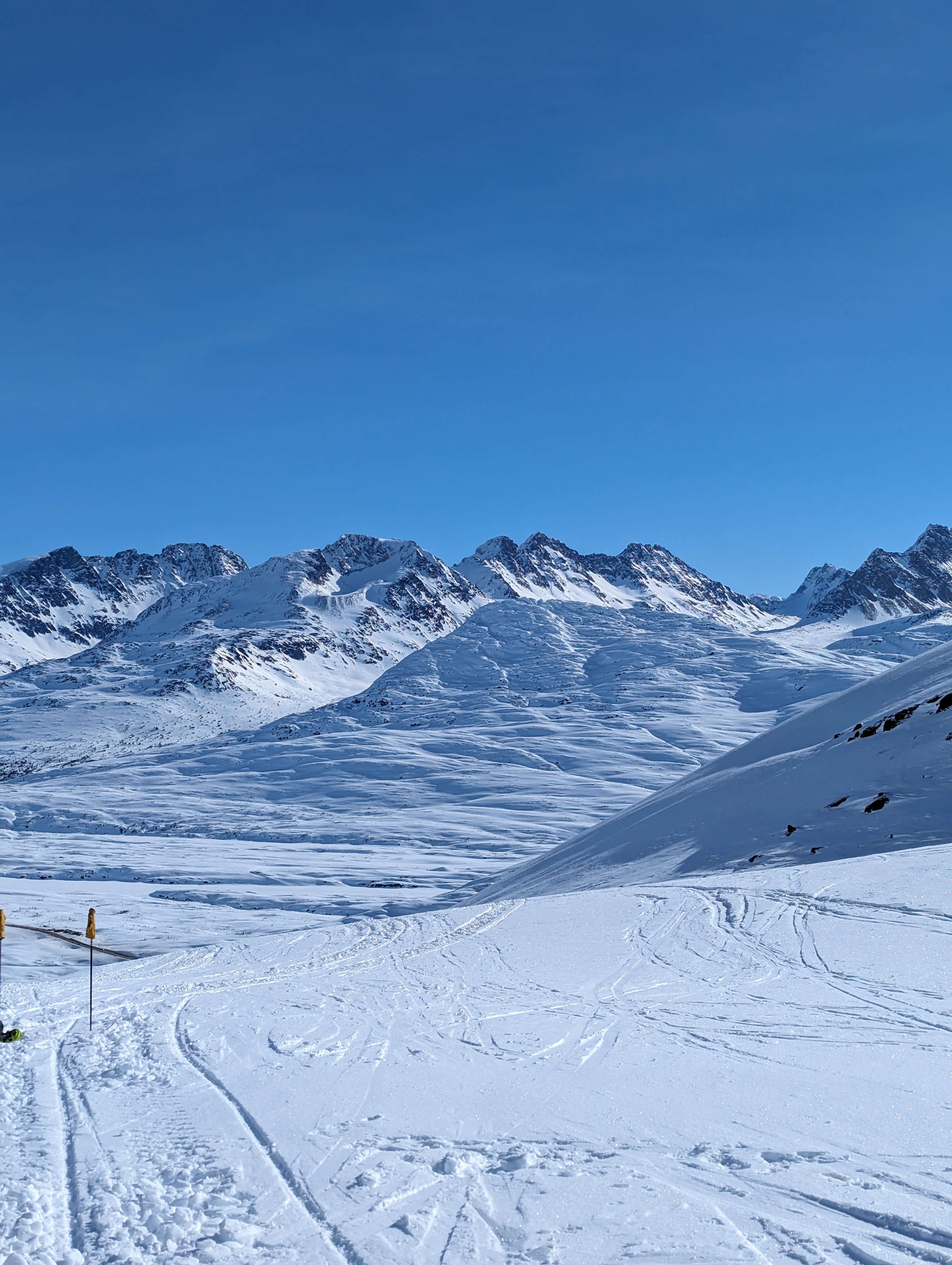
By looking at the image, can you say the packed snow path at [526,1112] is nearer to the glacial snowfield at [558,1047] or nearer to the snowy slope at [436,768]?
the glacial snowfield at [558,1047]

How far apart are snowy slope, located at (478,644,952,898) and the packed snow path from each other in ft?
26.0

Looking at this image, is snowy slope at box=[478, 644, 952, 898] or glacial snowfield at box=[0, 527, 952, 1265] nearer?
glacial snowfield at box=[0, 527, 952, 1265]

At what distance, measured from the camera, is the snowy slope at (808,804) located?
2234 cm

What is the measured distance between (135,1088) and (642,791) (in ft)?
226

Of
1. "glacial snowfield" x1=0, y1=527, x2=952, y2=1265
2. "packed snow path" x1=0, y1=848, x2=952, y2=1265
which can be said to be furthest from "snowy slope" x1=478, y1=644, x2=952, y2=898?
"packed snow path" x1=0, y1=848, x2=952, y2=1265

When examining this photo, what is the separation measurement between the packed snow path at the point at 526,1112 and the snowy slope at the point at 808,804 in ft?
26.0

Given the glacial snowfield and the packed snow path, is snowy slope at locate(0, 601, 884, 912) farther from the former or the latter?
the packed snow path

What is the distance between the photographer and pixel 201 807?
78.1m

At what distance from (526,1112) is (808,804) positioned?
2085 cm

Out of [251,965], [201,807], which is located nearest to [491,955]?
[251,965]

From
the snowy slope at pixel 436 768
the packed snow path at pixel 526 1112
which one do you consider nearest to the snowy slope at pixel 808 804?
the packed snow path at pixel 526 1112

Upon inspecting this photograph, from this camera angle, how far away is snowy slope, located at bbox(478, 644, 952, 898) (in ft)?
73.3

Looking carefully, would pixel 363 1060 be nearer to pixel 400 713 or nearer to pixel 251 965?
pixel 251 965

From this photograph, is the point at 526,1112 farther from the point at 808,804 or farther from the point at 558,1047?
the point at 808,804
